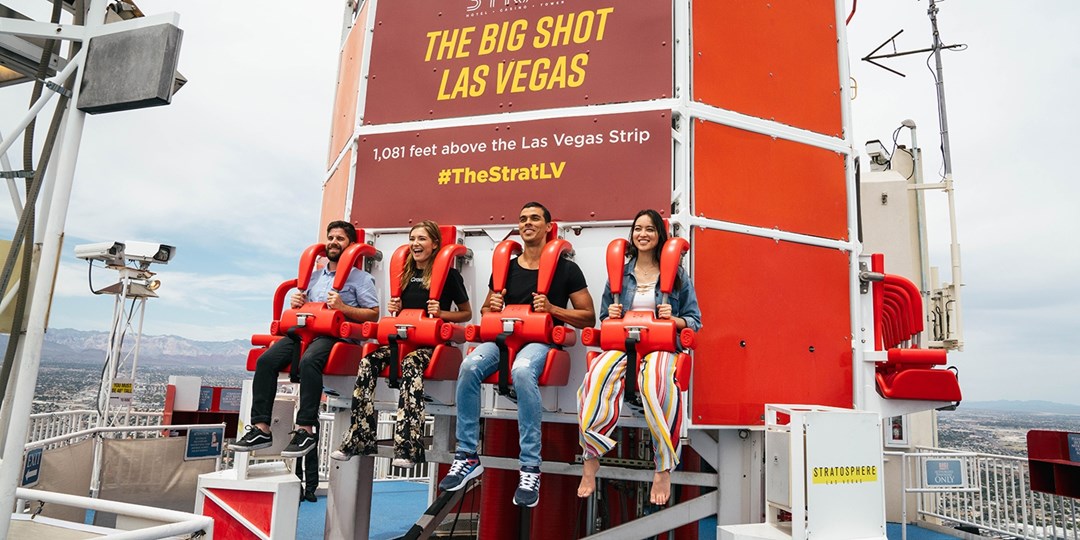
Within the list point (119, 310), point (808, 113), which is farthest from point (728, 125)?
point (119, 310)

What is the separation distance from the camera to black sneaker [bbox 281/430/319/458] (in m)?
4.14

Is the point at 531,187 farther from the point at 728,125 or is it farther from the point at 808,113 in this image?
the point at 808,113

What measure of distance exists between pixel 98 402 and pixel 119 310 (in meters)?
1.34

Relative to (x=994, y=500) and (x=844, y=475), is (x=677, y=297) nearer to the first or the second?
(x=844, y=475)

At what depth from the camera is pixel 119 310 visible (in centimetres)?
995

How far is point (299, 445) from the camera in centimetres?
419

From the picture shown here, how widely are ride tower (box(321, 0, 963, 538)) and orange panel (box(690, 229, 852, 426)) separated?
0.5 inches

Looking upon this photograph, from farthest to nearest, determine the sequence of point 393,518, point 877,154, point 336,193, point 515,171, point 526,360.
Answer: point 877,154 < point 393,518 < point 336,193 < point 515,171 < point 526,360

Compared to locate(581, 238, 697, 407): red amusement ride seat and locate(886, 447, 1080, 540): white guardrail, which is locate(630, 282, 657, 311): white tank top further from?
locate(886, 447, 1080, 540): white guardrail

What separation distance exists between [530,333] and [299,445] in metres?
1.62

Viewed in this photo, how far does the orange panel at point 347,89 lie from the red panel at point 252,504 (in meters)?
2.82

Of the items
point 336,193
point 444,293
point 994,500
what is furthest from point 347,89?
point 994,500

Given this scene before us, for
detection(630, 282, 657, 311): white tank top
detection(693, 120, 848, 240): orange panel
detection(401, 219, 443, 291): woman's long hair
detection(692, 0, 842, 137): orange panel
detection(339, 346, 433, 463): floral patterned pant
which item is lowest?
detection(339, 346, 433, 463): floral patterned pant

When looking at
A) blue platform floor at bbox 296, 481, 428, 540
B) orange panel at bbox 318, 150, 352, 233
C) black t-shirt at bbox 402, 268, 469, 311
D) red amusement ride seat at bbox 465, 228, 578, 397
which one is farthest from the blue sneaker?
blue platform floor at bbox 296, 481, 428, 540
